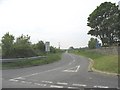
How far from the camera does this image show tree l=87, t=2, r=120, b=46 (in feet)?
201

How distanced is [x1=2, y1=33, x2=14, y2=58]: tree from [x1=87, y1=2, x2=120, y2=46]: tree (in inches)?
983

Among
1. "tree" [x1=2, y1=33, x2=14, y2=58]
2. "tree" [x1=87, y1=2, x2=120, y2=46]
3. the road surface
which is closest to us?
the road surface

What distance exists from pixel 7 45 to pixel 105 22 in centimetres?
2891

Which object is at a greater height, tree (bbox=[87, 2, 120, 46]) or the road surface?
tree (bbox=[87, 2, 120, 46])

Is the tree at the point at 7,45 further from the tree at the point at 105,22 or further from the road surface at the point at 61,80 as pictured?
the tree at the point at 105,22

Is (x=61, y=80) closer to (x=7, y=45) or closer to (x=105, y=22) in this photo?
(x=7, y=45)

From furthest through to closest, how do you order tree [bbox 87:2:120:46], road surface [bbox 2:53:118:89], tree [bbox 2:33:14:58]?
tree [bbox 87:2:120:46] < tree [bbox 2:33:14:58] < road surface [bbox 2:53:118:89]

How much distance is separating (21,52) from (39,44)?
2395 cm

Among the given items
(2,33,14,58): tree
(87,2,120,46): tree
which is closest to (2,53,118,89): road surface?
(2,33,14,58): tree

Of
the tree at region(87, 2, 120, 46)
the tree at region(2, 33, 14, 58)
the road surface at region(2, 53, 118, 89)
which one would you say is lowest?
the road surface at region(2, 53, 118, 89)

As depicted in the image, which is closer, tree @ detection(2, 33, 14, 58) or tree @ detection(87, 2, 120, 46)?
tree @ detection(2, 33, 14, 58)

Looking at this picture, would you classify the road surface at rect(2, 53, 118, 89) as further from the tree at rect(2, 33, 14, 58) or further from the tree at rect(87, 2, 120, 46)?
the tree at rect(87, 2, 120, 46)

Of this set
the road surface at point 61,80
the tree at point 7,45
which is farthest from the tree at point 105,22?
the road surface at point 61,80

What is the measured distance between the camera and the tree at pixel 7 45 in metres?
38.4
